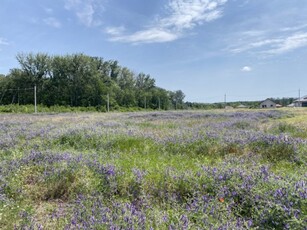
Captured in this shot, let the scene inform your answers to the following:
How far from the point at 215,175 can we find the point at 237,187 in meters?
0.50

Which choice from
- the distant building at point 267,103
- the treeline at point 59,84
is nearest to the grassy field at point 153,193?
the treeline at point 59,84

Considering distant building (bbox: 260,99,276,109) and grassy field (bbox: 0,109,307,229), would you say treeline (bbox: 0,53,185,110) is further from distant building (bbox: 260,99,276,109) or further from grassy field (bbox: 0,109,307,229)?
distant building (bbox: 260,99,276,109)

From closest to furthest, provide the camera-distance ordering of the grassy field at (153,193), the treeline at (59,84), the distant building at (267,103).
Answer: the grassy field at (153,193) < the treeline at (59,84) < the distant building at (267,103)

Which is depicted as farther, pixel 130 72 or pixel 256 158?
pixel 130 72

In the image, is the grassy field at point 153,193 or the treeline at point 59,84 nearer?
the grassy field at point 153,193

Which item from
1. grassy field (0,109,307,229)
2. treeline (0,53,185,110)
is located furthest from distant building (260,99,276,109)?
grassy field (0,109,307,229)

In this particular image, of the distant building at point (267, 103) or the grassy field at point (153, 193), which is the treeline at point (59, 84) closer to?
the grassy field at point (153, 193)

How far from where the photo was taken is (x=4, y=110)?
45188 millimetres

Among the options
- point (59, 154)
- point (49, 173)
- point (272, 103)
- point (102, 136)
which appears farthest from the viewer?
point (272, 103)

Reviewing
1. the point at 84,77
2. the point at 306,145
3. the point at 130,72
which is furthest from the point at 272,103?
the point at 306,145

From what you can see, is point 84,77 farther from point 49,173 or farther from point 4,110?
point 49,173

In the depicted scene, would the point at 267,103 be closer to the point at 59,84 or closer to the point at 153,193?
the point at 59,84

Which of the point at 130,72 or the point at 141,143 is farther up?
the point at 130,72

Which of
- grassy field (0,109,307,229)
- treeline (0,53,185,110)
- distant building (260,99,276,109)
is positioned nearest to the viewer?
grassy field (0,109,307,229)
